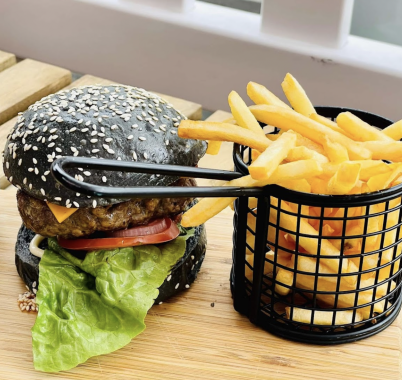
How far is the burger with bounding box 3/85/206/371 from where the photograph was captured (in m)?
1.74

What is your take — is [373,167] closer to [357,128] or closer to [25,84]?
[357,128]

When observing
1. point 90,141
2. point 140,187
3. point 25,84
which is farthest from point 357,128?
point 25,84

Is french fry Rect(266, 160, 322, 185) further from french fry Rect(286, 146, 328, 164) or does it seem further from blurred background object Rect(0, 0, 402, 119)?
blurred background object Rect(0, 0, 402, 119)

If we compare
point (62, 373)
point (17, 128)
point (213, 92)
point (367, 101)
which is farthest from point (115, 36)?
point (62, 373)

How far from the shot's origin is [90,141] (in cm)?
178

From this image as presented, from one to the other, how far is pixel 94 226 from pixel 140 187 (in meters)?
0.41

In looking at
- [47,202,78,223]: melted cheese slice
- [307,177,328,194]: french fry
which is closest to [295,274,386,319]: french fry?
[307,177,328,194]: french fry

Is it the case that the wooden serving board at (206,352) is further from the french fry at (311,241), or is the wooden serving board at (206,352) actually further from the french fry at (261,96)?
the french fry at (261,96)

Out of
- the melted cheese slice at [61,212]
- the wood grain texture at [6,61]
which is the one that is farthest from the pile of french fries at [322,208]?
the wood grain texture at [6,61]

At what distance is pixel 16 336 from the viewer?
71.5 inches

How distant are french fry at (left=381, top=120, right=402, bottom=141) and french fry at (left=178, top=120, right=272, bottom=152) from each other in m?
0.33

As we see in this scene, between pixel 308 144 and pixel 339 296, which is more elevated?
pixel 308 144

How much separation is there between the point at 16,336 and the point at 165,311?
1.34 ft

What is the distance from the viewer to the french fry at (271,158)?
142 cm
